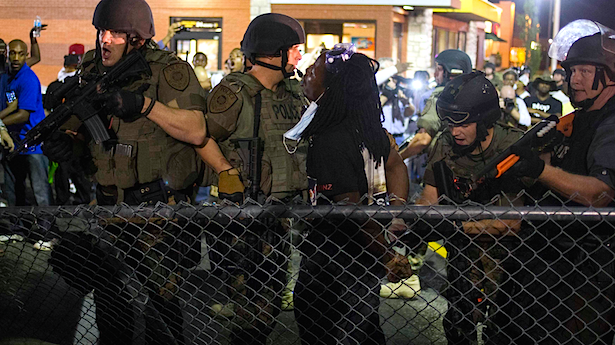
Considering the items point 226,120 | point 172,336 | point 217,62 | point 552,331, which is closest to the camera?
point 552,331

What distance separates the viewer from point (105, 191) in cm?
382

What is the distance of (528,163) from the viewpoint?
10.0 ft

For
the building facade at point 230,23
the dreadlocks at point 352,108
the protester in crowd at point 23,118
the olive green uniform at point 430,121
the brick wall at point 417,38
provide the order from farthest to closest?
the brick wall at point 417,38
the building facade at point 230,23
the protester in crowd at point 23,118
the olive green uniform at point 430,121
the dreadlocks at point 352,108

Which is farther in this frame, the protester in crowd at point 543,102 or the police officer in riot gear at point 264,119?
the protester in crowd at point 543,102

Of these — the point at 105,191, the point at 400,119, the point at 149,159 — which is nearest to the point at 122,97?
the point at 149,159

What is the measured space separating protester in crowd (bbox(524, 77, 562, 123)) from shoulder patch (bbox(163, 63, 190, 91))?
7.51m

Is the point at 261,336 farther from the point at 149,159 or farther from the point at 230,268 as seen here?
the point at 149,159

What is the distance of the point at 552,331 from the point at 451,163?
1.09 meters

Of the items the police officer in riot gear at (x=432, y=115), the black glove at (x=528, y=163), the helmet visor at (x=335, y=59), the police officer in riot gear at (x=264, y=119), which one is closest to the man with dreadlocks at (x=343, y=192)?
the helmet visor at (x=335, y=59)

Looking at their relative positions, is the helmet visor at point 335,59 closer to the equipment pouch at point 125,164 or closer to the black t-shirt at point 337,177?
the black t-shirt at point 337,177

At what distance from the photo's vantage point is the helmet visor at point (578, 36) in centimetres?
346

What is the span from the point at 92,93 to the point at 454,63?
368cm

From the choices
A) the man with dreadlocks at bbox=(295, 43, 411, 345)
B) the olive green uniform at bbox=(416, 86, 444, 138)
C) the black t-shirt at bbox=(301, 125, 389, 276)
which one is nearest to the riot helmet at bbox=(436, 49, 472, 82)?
the olive green uniform at bbox=(416, 86, 444, 138)

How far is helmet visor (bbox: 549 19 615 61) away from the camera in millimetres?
3463
